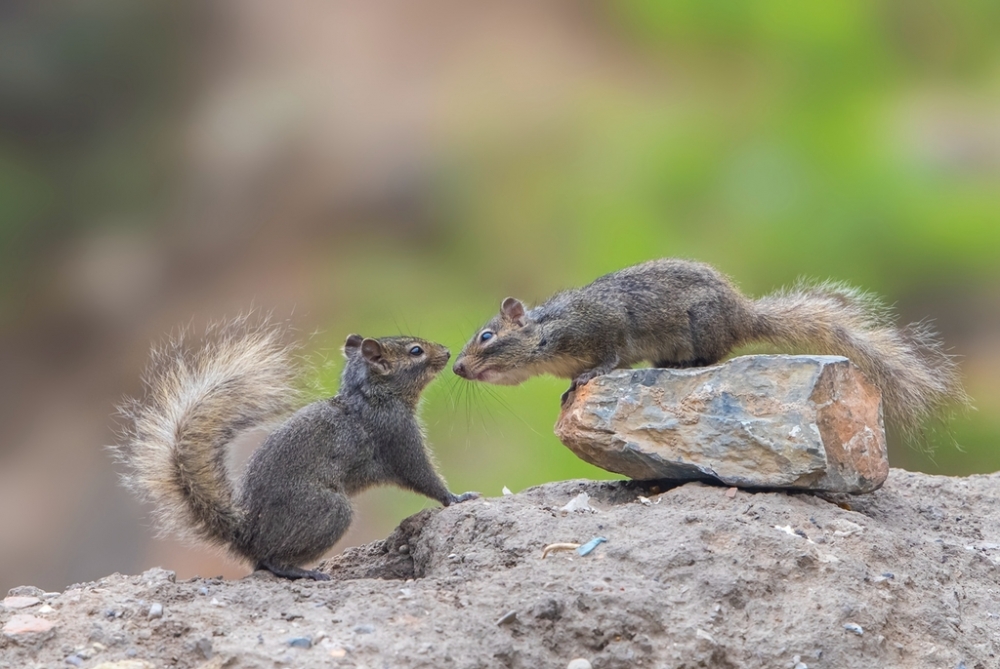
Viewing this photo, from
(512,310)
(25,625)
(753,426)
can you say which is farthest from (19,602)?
(753,426)

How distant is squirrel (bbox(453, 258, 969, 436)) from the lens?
3943mm

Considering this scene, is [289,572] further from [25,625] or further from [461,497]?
[25,625]

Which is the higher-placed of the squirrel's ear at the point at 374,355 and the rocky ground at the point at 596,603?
the squirrel's ear at the point at 374,355

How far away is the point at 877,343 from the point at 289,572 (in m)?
2.24

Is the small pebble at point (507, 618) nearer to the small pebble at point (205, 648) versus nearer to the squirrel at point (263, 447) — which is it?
the small pebble at point (205, 648)

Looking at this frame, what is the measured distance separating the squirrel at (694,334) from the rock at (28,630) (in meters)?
1.79

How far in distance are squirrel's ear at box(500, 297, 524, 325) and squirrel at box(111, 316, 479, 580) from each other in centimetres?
53

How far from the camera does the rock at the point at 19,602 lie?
2.91 m

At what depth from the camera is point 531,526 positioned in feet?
10.7

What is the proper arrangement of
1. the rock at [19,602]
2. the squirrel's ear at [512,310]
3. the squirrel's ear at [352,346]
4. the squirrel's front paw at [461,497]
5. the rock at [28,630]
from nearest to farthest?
1. the rock at [28,630]
2. the rock at [19,602]
3. the squirrel's front paw at [461,497]
4. the squirrel's ear at [352,346]
5. the squirrel's ear at [512,310]

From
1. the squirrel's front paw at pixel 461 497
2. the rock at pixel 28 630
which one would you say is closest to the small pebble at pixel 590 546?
the squirrel's front paw at pixel 461 497

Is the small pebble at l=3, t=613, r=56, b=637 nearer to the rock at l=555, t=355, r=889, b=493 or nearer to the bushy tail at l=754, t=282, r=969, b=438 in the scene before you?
the rock at l=555, t=355, r=889, b=493

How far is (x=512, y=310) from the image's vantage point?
4.20m

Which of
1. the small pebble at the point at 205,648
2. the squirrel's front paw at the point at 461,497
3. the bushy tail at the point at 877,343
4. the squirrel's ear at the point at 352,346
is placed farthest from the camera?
the squirrel's ear at the point at 352,346
